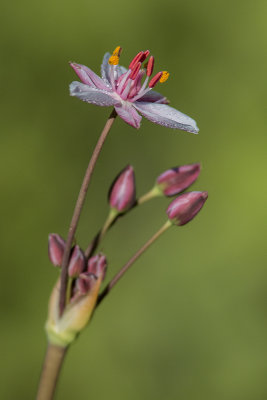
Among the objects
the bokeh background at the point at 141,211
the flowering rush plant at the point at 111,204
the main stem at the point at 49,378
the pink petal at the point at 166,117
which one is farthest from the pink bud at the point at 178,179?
the bokeh background at the point at 141,211

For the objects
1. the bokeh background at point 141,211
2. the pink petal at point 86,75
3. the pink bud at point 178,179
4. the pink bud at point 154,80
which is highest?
the pink petal at point 86,75

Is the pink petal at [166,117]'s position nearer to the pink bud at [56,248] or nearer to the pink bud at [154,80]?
the pink bud at [154,80]

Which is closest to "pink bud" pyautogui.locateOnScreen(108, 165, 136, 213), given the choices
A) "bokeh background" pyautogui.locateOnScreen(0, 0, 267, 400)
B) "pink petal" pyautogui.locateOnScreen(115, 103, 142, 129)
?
"pink petal" pyautogui.locateOnScreen(115, 103, 142, 129)

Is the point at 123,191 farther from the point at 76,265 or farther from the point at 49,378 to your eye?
the point at 49,378

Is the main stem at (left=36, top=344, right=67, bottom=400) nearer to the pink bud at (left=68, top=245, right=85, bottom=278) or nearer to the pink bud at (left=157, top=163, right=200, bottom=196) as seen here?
the pink bud at (left=68, top=245, right=85, bottom=278)

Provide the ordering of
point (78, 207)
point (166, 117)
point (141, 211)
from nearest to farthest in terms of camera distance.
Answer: point (78, 207), point (166, 117), point (141, 211)

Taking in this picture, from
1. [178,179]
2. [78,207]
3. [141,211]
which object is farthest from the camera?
[141,211]

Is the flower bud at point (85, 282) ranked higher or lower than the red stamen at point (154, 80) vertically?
lower

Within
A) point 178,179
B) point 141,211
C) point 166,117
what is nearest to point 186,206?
point 178,179
